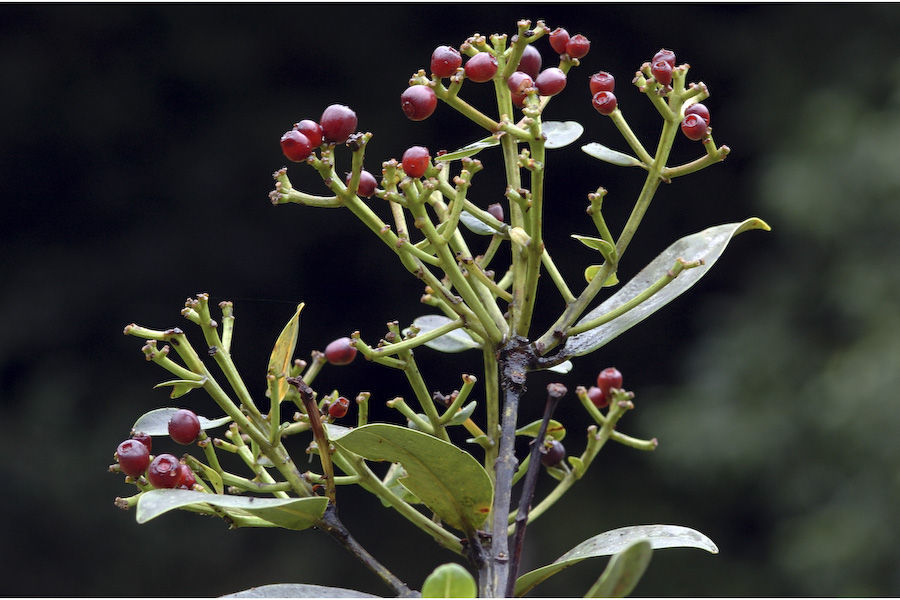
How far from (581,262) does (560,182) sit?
0.93 feet

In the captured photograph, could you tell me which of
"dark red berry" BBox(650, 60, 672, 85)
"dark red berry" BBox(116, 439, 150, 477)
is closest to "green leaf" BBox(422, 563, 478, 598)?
"dark red berry" BBox(116, 439, 150, 477)

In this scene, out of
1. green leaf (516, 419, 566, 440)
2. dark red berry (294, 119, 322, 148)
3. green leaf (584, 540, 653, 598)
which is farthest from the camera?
green leaf (516, 419, 566, 440)

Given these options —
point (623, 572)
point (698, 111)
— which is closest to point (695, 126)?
point (698, 111)

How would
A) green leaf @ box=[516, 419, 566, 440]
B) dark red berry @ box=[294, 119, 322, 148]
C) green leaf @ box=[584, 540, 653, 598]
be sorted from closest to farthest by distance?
green leaf @ box=[584, 540, 653, 598], dark red berry @ box=[294, 119, 322, 148], green leaf @ box=[516, 419, 566, 440]

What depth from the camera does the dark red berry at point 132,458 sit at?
0.40 meters

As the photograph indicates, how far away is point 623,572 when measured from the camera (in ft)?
1.05

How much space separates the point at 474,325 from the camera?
0.45 metres

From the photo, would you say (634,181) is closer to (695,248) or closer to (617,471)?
(617,471)

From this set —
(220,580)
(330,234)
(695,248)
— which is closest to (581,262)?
(330,234)

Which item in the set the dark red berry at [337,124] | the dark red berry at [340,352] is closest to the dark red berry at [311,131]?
the dark red berry at [337,124]

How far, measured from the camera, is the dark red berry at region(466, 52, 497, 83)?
0.45 metres

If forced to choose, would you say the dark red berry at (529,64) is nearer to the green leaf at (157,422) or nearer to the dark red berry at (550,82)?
the dark red berry at (550,82)

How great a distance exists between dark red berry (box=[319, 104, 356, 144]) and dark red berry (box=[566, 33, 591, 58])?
0.43 ft

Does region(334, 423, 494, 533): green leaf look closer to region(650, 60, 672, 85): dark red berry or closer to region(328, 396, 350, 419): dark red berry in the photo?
region(328, 396, 350, 419): dark red berry
